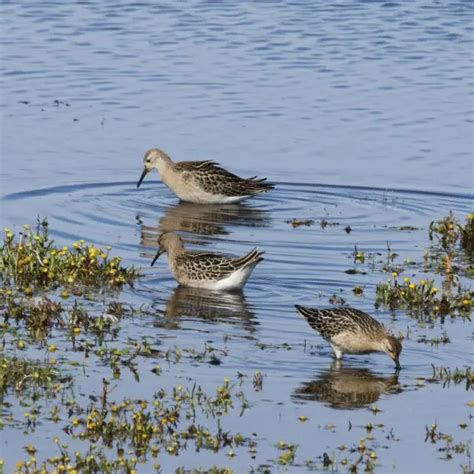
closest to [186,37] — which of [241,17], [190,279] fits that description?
[241,17]

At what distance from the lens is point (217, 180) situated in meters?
22.4

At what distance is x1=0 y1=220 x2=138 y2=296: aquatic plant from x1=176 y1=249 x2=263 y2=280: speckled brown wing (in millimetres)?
731

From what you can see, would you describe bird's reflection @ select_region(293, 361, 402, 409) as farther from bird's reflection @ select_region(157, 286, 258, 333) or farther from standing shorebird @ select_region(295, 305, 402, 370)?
bird's reflection @ select_region(157, 286, 258, 333)

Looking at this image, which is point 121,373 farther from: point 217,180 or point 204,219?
point 217,180

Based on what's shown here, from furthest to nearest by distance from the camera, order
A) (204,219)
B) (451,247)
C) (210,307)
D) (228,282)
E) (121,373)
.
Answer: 1. (204,219)
2. (451,247)
3. (228,282)
4. (210,307)
5. (121,373)

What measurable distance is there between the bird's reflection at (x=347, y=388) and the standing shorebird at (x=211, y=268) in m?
2.74

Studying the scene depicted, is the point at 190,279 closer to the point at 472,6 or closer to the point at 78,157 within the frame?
the point at 78,157

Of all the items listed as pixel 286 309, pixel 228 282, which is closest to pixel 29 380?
pixel 286 309

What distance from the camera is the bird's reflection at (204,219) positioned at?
20.6m

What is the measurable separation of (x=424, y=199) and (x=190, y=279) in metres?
5.87

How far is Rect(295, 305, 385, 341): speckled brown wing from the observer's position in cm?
1440

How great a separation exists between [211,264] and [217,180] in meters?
5.40

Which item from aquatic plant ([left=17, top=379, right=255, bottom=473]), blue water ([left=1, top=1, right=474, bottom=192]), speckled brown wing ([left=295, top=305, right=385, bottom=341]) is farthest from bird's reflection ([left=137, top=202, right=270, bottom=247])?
aquatic plant ([left=17, top=379, right=255, bottom=473])

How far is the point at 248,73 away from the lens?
30.2 metres
